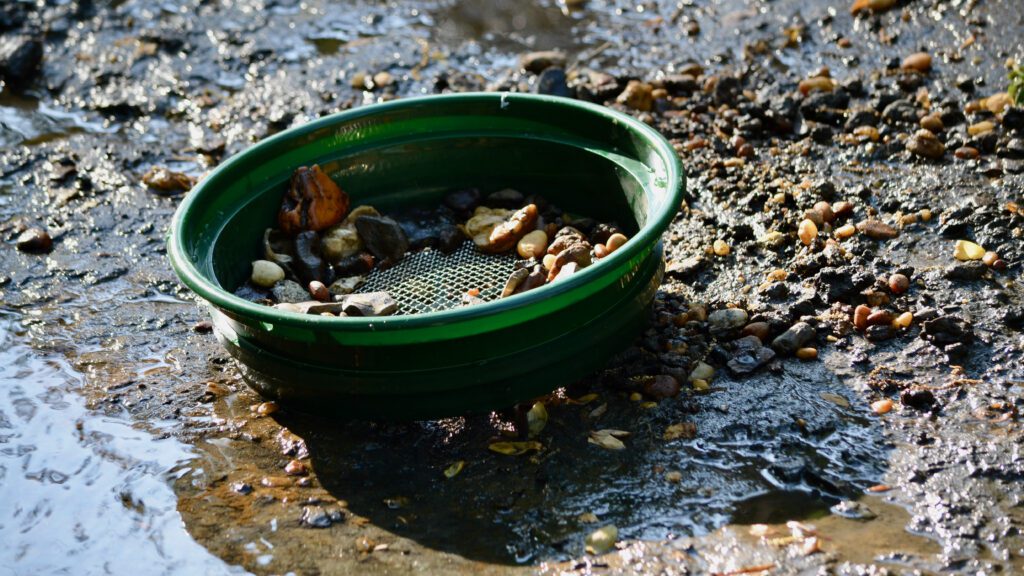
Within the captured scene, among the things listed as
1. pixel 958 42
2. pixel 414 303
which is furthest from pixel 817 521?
pixel 958 42

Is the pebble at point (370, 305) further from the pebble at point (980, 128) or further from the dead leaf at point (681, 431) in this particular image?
the pebble at point (980, 128)

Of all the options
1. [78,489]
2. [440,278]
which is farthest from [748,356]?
[78,489]

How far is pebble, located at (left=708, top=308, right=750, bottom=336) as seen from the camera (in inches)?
113

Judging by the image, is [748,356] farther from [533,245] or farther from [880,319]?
[533,245]

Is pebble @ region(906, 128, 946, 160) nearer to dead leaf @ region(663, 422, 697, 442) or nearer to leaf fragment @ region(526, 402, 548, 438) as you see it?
dead leaf @ region(663, 422, 697, 442)

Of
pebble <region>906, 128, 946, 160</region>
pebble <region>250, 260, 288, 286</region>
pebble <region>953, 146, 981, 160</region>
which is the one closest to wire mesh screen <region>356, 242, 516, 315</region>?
pebble <region>250, 260, 288, 286</region>

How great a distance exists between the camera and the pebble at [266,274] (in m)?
3.13

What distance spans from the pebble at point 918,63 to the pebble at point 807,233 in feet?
3.95

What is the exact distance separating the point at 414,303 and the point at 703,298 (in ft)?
2.81

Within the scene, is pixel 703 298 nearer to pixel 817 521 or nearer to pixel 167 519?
pixel 817 521

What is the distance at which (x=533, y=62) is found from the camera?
4512 mm

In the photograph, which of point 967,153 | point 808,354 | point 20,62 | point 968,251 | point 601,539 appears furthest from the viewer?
point 20,62

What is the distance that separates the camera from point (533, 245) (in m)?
3.16

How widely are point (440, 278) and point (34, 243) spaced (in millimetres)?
1517
